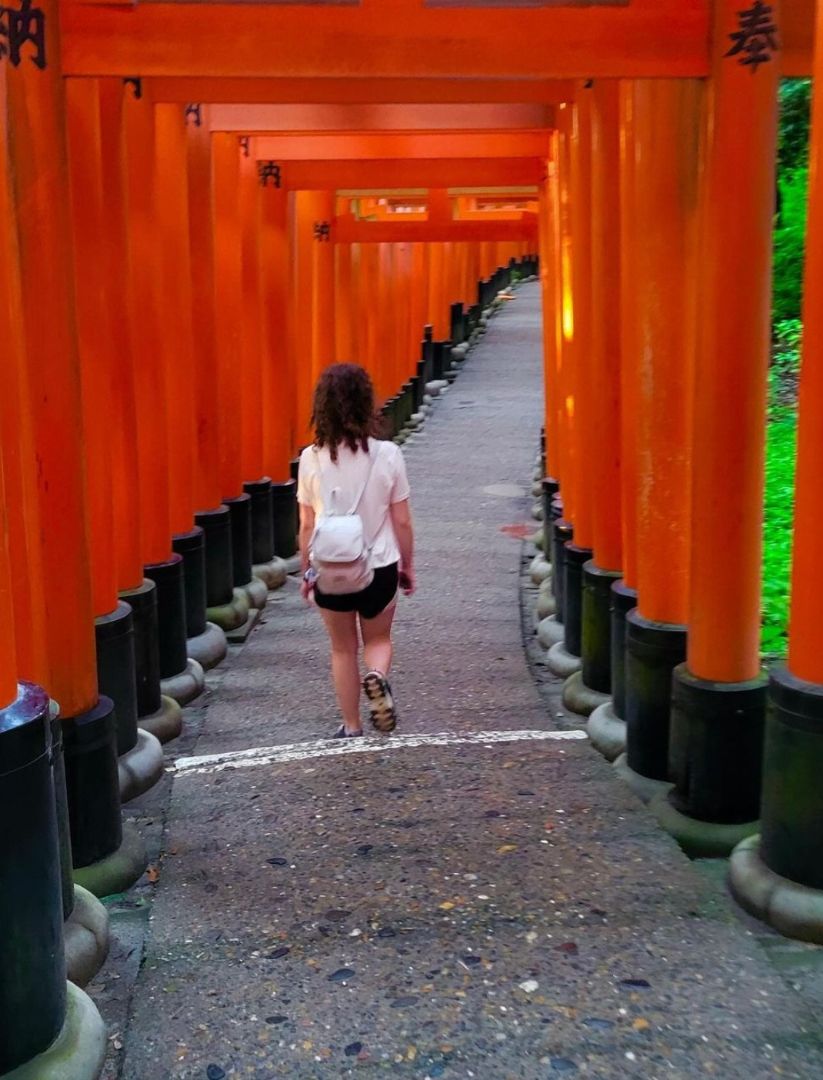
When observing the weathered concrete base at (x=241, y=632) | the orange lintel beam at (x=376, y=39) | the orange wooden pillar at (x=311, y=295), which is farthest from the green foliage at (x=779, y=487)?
the orange wooden pillar at (x=311, y=295)

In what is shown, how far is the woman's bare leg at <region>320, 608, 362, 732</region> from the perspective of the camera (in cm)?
507

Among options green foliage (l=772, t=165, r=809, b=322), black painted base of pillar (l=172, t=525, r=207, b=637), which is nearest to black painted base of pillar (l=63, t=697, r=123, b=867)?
Answer: black painted base of pillar (l=172, t=525, r=207, b=637)

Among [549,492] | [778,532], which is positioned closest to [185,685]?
[549,492]

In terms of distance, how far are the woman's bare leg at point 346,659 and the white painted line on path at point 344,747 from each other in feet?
0.44

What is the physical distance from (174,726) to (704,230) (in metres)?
3.26

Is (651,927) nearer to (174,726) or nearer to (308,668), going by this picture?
(174,726)

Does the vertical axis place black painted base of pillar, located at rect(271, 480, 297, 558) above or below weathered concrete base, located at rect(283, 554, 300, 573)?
above

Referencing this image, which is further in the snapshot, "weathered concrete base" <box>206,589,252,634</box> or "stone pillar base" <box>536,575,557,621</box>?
"stone pillar base" <box>536,575,557,621</box>

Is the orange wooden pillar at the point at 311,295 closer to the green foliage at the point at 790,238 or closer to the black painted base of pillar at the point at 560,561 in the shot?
the green foliage at the point at 790,238

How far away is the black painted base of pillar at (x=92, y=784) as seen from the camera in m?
3.89

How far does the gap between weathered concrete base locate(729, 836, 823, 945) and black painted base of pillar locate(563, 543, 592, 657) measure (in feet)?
9.33

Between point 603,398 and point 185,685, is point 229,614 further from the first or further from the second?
point 603,398

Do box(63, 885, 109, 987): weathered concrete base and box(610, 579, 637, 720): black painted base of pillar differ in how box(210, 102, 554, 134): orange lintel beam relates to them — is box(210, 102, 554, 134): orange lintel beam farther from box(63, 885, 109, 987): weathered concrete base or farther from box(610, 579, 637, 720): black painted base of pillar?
box(63, 885, 109, 987): weathered concrete base

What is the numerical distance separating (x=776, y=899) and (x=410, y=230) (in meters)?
10.7
